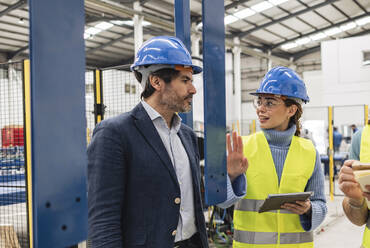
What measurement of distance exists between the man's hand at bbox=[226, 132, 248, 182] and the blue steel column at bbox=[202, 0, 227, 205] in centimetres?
32

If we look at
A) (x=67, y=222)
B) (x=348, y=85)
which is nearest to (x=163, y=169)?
(x=67, y=222)

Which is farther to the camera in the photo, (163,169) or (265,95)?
(265,95)

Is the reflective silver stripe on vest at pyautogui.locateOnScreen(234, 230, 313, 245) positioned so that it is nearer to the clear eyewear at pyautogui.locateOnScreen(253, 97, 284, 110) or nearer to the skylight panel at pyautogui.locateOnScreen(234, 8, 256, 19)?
the clear eyewear at pyautogui.locateOnScreen(253, 97, 284, 110)

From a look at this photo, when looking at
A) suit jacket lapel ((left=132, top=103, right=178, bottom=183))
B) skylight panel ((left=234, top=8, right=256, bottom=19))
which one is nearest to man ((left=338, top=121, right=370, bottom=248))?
suit jacket lapel ((left=132, top=103, right=178, bottom=183))

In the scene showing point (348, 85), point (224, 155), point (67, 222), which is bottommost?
point (67, 222)

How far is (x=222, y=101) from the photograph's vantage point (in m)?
1.57

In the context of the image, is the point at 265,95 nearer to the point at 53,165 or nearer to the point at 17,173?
the point at 53,165

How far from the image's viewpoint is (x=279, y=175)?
2273 mm

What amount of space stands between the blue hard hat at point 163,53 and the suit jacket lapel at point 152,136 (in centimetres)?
27

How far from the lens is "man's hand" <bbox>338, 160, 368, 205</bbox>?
184 cm

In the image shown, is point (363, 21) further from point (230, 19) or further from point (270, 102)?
point (270, 102)

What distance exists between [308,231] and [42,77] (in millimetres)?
1980

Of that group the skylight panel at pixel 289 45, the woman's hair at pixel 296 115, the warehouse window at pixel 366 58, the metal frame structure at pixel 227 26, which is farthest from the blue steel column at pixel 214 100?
the skylight panel at pixel 289 45

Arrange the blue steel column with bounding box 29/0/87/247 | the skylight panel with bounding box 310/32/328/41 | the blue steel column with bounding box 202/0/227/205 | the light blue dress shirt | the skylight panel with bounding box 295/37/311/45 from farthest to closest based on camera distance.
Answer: the skylight panel with bounding box 295/37/311/45
the skylight panel with bounding box 310/32/328/41
the light blue dress shirt
the blue steel column with bounding box 202/0/227/205
the blue steel column with bounding box 29/0/87/247
